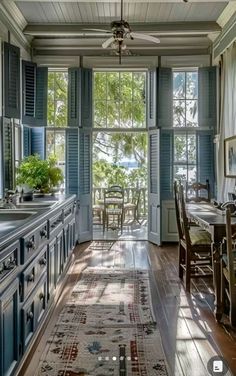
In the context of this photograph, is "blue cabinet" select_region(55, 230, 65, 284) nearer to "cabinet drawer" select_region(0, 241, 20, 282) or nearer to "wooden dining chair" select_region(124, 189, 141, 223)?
"cabinet drawer" select_region(0, 241, 20, 282)

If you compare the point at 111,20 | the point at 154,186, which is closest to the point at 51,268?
the point at 154,186

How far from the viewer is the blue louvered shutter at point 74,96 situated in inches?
276

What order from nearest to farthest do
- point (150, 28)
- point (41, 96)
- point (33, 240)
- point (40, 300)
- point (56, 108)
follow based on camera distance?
point (33, 240) → point (40, 300) → point (150, 28) → point (41, 96) → point (56, 108)

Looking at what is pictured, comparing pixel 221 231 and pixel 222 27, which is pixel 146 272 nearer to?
pixel 221 231

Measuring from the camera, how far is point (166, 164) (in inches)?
280

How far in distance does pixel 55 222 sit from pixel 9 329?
1810 mm

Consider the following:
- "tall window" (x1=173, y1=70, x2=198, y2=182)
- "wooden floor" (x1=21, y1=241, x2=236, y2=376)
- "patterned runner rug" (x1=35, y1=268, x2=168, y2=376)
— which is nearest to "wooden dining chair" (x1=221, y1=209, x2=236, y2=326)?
"wooden floor" (x1=21, y1=241, x2=236, y2=376)

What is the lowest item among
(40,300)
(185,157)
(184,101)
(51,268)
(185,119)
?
(40,300)

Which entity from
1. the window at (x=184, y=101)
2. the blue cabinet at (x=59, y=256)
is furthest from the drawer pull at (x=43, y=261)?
the window at (x=184, y=101)

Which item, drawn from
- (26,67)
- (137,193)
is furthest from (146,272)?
(137,193)

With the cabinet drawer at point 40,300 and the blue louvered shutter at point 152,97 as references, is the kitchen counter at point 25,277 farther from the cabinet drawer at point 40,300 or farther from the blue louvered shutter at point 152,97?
the blue louvered shutter at point 152,97

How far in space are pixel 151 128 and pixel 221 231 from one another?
3.89m

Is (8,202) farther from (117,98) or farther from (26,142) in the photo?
(117,98)

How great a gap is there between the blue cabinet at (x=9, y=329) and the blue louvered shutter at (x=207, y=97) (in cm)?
551
